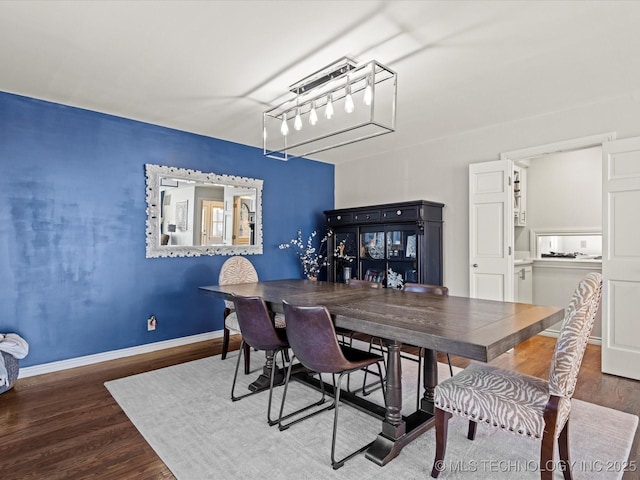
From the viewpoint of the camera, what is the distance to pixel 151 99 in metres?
3.32

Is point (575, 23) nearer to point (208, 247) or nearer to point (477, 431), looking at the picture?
point (477, 431)

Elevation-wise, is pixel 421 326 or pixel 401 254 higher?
pixel 401 254

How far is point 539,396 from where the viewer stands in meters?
1.64

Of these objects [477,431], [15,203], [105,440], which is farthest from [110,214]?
[477,431]

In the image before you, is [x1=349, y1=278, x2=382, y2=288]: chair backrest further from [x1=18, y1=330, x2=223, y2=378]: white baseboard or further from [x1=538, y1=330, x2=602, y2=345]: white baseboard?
[x1=538, y1=330, x2=602, y2=345]: white baseboard

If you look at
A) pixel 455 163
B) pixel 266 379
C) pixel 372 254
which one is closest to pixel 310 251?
pixel 372 254

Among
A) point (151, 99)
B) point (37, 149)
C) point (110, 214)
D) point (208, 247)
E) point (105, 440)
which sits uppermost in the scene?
point (151, 99)

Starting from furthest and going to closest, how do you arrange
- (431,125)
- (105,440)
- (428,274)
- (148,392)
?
1. (428,274)
2. (431,125)
3. (148,392)
4. (105,440)

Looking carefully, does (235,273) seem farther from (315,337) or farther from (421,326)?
(421,326)

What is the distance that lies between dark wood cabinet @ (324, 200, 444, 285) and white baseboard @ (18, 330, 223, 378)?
212 centimetres

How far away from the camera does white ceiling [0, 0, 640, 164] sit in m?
2.05

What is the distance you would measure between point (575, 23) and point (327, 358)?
253 cm

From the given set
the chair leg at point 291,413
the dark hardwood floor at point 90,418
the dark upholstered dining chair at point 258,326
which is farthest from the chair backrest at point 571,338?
the dark upholstered dining chair at point 258,326

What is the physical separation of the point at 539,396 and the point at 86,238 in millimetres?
3962
